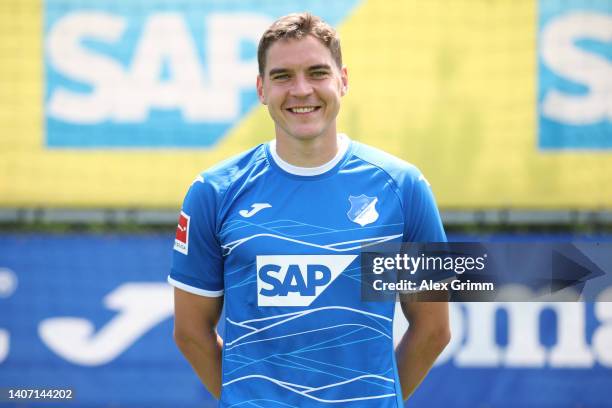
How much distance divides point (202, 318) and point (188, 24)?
2.73m

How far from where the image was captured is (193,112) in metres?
4.96

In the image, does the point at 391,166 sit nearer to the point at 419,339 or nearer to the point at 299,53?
the point at 299,53

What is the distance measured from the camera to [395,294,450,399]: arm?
2709 millimetres

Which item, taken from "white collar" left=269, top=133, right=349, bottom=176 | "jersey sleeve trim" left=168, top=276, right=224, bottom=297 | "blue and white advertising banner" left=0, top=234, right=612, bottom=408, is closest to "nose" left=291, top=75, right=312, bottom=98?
"white collar" left=269, top=133, right=349, bottom=176

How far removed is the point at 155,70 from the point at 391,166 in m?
2.74

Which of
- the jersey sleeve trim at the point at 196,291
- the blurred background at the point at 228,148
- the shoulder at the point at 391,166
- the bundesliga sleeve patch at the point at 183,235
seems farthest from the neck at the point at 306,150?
the blurred background at the point at 228,148

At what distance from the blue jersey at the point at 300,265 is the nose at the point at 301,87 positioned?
0.24 metres

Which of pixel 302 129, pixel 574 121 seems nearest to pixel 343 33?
pixel 574 121

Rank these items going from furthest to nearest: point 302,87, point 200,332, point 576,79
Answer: point 576,79 → point 200,332 → point 302,87

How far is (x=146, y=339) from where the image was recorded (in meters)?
4.91

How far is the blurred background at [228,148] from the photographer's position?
15.9ft

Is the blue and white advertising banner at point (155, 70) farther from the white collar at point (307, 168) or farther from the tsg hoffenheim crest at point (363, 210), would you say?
the tsg hoffenheim crest at point (363, 210)

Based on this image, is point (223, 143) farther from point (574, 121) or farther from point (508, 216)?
point (574, 121)

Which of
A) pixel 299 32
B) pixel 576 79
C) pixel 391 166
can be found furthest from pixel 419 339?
pixel 576 79
